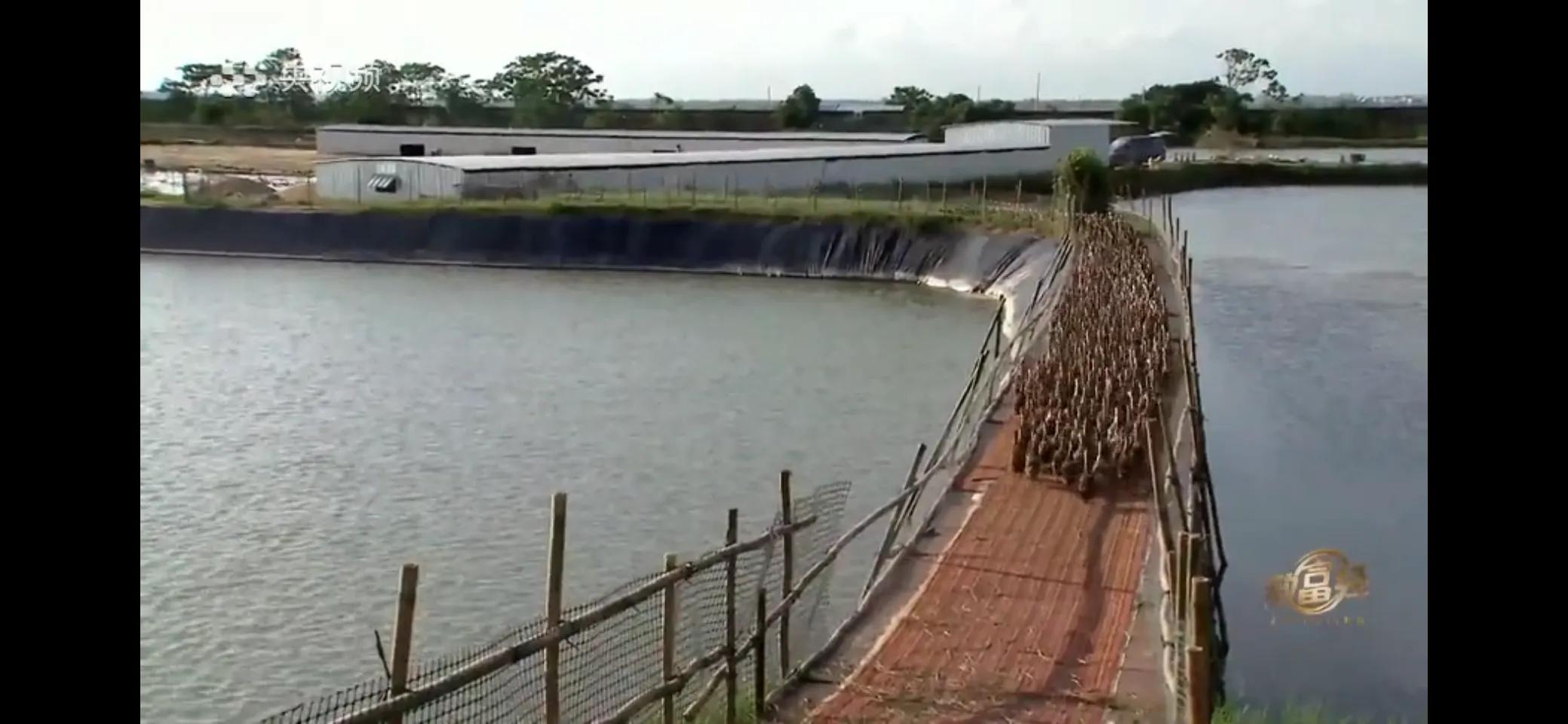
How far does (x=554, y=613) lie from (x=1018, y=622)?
3.12 m

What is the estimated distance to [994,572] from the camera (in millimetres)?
9000

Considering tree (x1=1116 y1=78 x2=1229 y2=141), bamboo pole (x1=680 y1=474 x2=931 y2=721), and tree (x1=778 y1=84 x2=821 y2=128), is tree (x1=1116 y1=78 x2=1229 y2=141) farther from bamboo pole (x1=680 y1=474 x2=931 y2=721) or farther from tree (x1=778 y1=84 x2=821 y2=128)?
bamboo pole (x1=680 y1=474 x2=931 y2=721)

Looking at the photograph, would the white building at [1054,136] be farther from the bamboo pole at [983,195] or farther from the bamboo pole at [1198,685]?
the bamboo pole at [1198,685]

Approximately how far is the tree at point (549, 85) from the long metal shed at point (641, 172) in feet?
116

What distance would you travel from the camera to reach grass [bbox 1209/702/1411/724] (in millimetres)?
6613

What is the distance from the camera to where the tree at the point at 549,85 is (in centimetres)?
7794

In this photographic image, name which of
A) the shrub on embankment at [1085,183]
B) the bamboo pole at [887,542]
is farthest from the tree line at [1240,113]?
the bamboo pole at [887,542]

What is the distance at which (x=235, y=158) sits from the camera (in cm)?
5375

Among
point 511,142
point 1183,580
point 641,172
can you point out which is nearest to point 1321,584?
point 1183,580

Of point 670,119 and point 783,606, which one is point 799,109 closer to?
point 670,119

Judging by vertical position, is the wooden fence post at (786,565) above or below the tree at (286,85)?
below

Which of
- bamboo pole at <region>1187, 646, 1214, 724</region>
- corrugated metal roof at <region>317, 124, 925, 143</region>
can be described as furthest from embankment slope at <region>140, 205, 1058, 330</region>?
bamboo pole at <region>1187, 646, 1214, 724</region>
